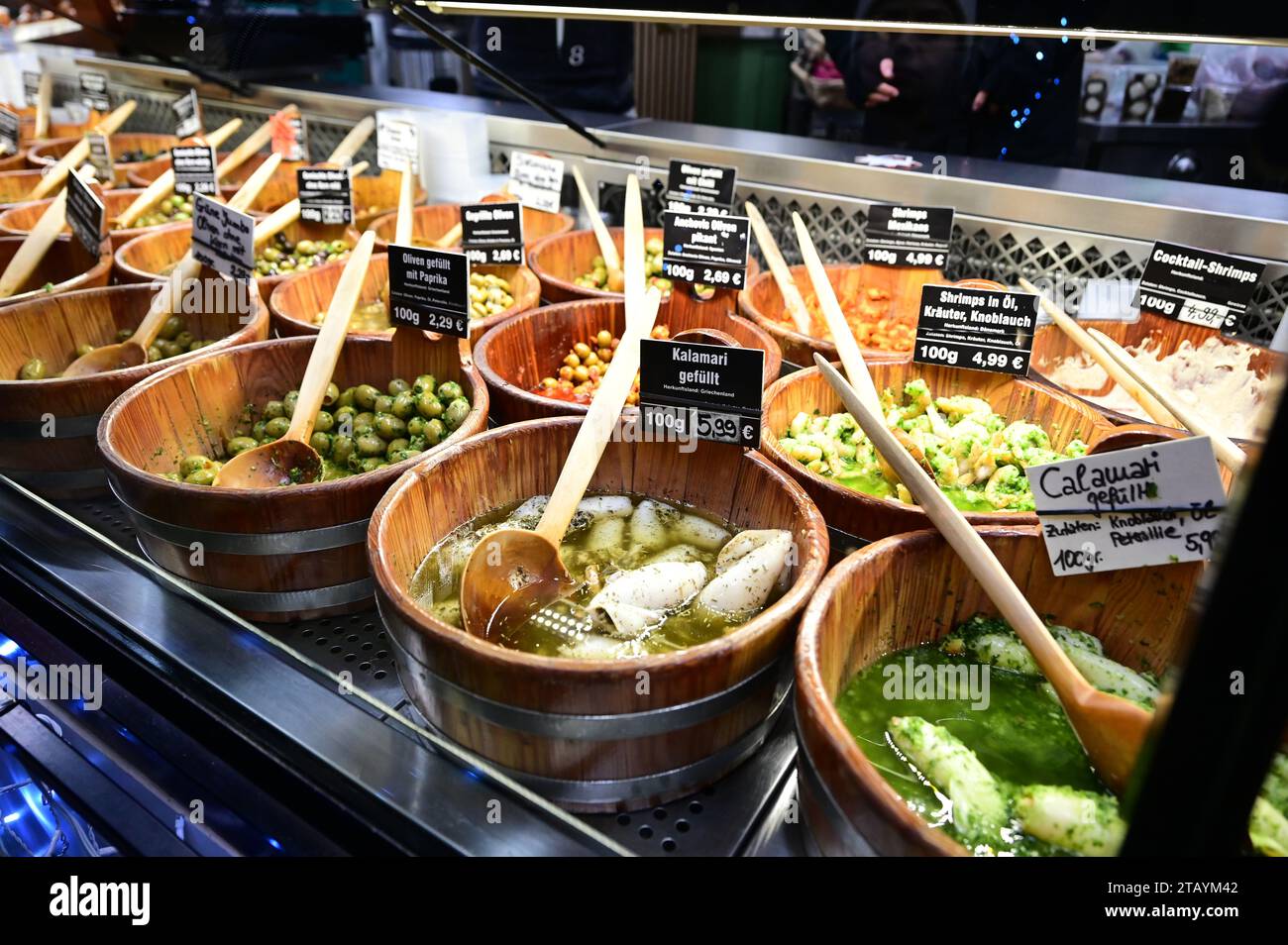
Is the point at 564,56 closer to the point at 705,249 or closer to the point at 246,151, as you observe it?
the point at 246,151

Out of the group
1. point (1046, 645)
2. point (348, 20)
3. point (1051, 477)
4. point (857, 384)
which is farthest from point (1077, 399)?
point (348, 20)

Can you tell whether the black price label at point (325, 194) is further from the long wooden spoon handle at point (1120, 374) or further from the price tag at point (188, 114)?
the long wooden spoon handle at point (1120, 374)

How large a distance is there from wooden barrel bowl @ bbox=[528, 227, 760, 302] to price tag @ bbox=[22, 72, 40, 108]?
4.58 meters

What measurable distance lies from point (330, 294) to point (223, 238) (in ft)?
1.34

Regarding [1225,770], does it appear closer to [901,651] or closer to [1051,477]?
[1051,477]

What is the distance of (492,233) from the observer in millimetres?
3016

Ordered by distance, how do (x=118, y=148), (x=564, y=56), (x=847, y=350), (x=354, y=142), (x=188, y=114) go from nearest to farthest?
(x=847, y=350)
(x=354, y=142)
(x=188, y=114)
(x=118, y=148)
(x=564, y=56)

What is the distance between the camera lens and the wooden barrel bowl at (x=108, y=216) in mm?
3236

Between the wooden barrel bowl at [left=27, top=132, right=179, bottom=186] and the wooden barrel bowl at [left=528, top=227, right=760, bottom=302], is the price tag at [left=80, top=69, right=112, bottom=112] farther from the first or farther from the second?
the wooden barrel bowl at [left=528, top=227, right=760, bottom=302]

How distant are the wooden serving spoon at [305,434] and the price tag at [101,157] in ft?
9.49

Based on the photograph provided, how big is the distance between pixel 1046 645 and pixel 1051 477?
0.30 m

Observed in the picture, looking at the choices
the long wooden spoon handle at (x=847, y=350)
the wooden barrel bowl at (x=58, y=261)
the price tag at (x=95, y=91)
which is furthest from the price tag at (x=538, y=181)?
the price tag at (x=95, y=91)

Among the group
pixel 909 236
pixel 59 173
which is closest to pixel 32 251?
pixel 59 173
